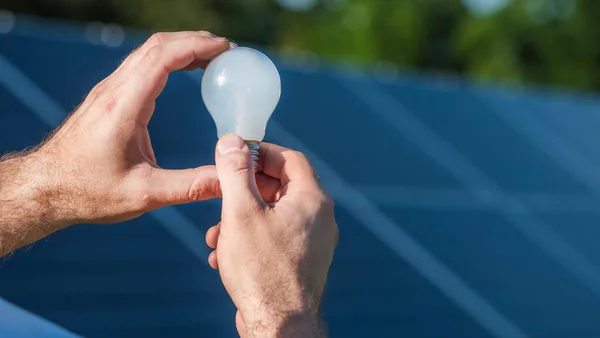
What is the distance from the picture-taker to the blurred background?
372 centimetres

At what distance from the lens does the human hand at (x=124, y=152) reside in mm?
1540

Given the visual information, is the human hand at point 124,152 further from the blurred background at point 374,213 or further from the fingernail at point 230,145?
the blurred background at point 374,213

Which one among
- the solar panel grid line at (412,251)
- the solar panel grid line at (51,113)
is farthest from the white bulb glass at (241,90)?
the solar panel grid line at (412,251)

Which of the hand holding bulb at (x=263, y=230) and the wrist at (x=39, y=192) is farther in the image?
the wrist at (x=39, y=192)

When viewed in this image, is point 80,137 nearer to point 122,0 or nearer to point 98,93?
point 98,93

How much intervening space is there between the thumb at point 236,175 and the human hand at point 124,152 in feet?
0.41

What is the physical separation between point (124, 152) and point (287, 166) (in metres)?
0.32

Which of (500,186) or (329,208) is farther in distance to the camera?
(500,186)

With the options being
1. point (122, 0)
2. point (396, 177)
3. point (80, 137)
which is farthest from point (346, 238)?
point (122, 0)

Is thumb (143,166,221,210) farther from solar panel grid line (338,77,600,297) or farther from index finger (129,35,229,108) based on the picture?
solar panel grid line (338,77,600,297)

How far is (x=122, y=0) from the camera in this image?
19.4 m

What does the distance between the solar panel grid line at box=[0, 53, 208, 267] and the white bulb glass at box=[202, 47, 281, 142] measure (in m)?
2.40

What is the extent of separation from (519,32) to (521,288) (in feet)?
52.7

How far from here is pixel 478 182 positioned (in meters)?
5.67
